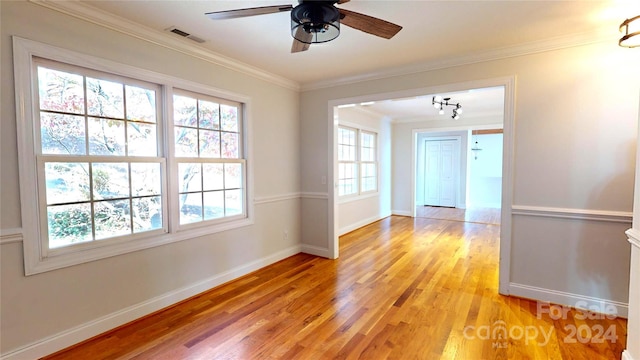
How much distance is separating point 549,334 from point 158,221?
3.45 meters

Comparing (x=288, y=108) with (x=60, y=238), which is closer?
(x=60, y=238)

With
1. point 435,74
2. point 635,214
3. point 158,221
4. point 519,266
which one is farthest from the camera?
point 435,74

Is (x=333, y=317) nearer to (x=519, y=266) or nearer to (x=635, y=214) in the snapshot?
(x=519, y=266)

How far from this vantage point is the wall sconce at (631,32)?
6.30ft

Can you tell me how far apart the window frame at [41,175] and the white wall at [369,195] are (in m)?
2.79

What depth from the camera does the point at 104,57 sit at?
2244mm

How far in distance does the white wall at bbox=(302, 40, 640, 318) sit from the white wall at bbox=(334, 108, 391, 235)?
107 inches

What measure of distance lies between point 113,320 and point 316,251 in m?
2.51

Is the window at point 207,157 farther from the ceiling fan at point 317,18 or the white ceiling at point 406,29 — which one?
the ceiling fan at point 317,18

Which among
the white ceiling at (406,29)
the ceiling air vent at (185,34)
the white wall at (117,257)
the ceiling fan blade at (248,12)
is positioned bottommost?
the white wall at (117,257)

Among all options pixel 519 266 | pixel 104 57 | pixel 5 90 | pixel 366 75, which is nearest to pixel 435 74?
pixel 366 75

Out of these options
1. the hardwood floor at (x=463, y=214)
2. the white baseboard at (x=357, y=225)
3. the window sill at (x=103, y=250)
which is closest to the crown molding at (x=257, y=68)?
the window sill at (x=103, y=250)

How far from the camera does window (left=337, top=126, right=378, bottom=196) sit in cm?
554

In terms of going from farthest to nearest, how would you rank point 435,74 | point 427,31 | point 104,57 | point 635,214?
point 435,74, point 427,31, point 104,57, point 635,214
